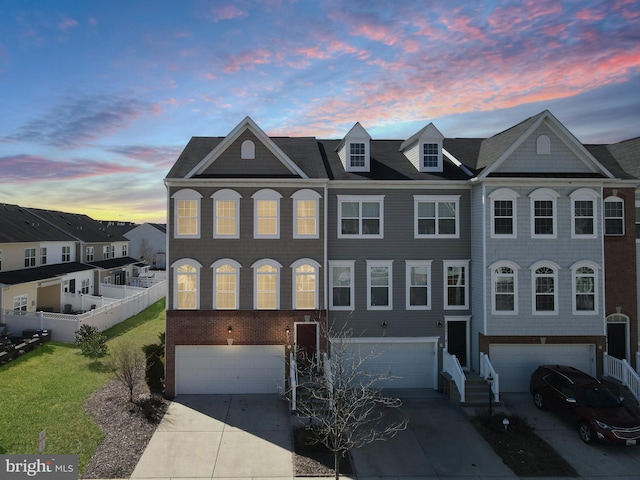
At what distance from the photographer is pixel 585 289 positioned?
690 inches

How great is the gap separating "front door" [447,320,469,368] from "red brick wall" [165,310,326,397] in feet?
24.3

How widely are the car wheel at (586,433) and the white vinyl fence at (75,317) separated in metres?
25.2

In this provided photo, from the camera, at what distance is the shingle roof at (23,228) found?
28.5 metres

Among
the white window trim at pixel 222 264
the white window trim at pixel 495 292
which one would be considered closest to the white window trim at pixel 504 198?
the white window trim at pixel 495 292

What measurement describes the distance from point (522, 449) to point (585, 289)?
8.25 m

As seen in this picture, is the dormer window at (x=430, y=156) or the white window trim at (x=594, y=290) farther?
the dormer window at (x=430, y=156)

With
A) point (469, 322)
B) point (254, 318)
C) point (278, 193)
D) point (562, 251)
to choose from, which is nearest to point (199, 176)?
point (278, 193)

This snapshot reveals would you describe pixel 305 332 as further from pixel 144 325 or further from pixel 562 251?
pixel 144 325

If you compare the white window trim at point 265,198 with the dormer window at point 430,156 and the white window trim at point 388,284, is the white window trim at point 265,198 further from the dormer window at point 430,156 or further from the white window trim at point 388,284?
the dormer window at point 430,156

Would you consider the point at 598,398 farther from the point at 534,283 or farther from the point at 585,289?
the point at 585,289

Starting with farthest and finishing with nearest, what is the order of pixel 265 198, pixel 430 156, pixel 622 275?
pixel 430 156 < pixel 622 275 < pixel 265 198

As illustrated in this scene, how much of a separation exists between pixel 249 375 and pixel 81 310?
19216 mm

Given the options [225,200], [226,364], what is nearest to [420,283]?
[226,364]

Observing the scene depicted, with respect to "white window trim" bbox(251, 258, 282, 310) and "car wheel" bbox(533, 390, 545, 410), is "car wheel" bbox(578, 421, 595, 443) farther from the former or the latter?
"white window trim" bbox(251, 258, 282, 310)
